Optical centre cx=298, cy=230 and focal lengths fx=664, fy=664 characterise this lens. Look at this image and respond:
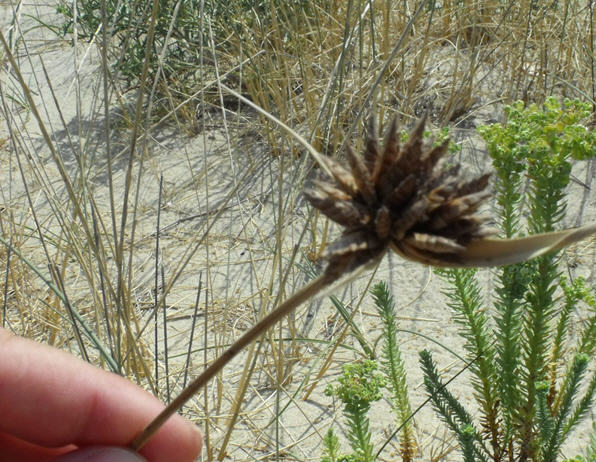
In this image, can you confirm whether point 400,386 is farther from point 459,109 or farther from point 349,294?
point 459,109

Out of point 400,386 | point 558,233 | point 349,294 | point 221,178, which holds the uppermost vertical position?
point 221,178

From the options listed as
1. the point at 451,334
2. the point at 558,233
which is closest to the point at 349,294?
the point at 451,334

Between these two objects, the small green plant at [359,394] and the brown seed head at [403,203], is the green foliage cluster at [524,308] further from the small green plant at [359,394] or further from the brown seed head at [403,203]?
the brown seed head at [403,203]

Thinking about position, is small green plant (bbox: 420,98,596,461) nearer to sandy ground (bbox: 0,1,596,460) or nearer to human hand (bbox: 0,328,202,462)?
sandy ground (bbox: 0,1,596,460)

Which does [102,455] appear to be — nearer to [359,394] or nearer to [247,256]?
[359,394]

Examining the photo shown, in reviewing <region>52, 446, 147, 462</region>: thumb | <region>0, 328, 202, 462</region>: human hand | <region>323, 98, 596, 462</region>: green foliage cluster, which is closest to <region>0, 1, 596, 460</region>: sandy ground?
<region>323, 98, 596, 462</region>: green foliage cluster

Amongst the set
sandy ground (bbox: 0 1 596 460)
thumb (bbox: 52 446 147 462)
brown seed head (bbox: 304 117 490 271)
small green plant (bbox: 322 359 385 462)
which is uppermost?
sandy ground (bbox: 0 1 596 460)

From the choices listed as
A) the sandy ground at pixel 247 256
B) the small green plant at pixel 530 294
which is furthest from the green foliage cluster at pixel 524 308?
the sandy ground at pixel 247 256
